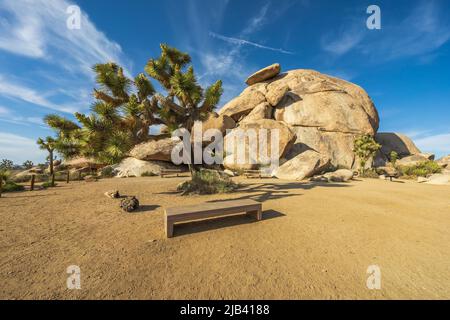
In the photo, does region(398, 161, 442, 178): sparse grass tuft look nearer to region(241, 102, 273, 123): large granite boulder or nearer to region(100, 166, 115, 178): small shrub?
region(241, 102, 273, 123): large granite boulder

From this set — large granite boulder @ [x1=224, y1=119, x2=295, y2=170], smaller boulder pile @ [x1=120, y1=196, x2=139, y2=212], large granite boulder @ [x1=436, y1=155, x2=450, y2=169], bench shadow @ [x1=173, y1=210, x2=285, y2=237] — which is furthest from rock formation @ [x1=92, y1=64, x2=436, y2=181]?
smaller boulder pile @ [x1=120, y1=196, x2=139, y2=212]

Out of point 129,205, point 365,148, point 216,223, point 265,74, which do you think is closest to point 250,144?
point 365,148

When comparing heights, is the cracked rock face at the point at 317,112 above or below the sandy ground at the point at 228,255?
above

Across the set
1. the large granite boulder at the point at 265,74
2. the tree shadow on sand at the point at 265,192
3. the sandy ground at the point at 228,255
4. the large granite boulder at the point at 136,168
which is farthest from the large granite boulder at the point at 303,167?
the large granite boulder at the point at 265,74

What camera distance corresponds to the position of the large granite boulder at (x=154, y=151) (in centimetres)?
1948

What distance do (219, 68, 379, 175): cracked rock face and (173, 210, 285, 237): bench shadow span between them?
17.8 m

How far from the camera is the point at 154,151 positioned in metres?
19.6

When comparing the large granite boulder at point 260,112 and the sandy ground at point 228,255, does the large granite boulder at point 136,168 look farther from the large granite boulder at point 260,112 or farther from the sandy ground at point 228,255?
the large granite boulder at point 260,112

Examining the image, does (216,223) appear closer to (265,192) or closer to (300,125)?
(265,192)

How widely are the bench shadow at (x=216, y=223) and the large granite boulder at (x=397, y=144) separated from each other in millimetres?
34655

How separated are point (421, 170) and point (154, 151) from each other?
29126mm

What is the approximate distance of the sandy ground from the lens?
2.28m

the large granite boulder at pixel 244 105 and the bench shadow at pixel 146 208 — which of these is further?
the large granite boulder at pixel 244 105

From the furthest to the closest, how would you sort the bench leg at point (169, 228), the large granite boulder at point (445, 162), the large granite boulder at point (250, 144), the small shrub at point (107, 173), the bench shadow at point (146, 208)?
1. the large granite boulder at point (445, 162)
2. the large granite boulder at point (250, 144)
3. the small shrub at point (107, 173)
4. the bench shadow at point (146, 208)
5. the bench leg at point (169, 228)
